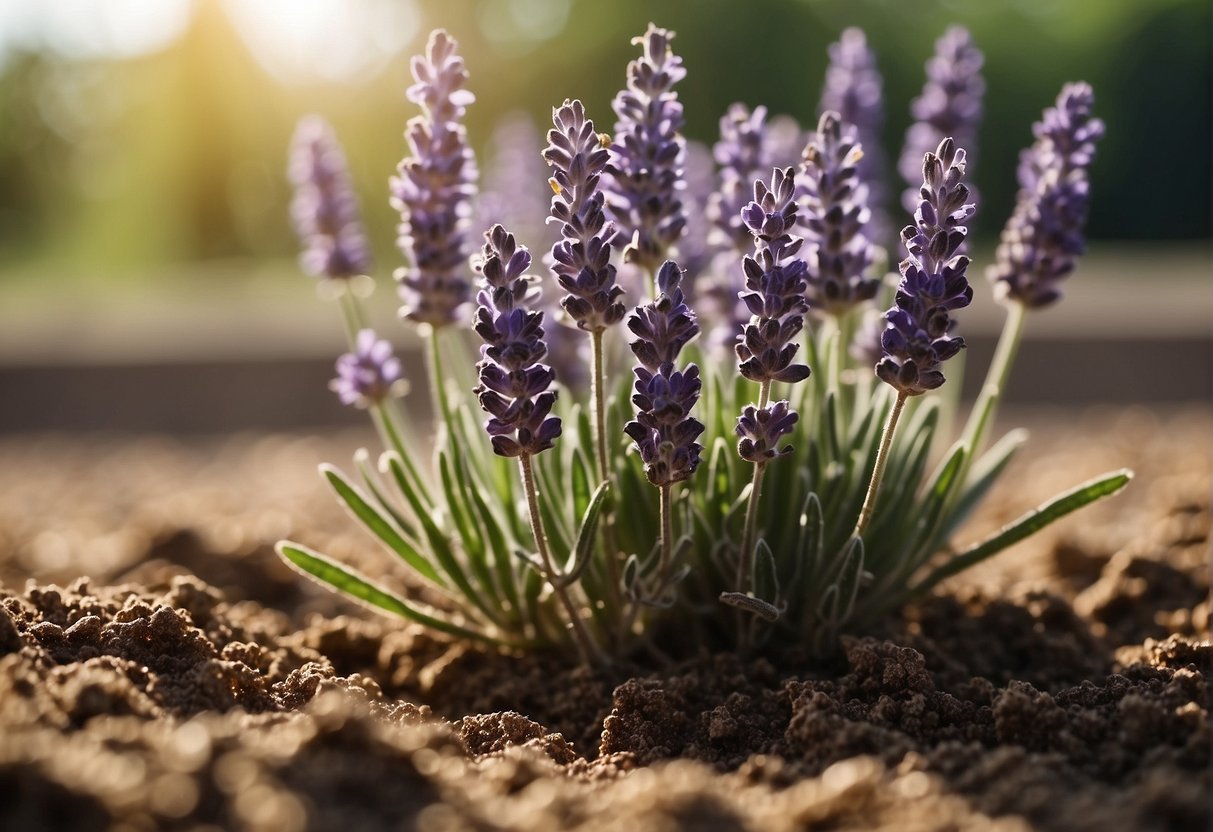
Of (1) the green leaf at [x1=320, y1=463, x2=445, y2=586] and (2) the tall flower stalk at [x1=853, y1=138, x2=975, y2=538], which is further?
(1) the green leaf at [x1=320, y1=463, x2=445, y2=586]

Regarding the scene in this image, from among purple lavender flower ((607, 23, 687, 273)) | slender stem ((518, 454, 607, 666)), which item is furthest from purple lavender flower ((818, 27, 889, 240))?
slender stem ((518, 454, 607, 666))

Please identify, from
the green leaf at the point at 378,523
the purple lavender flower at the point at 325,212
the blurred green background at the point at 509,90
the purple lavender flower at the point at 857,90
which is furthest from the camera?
the blurred green background at the point at 509,90

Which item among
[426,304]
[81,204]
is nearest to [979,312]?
[426,304]

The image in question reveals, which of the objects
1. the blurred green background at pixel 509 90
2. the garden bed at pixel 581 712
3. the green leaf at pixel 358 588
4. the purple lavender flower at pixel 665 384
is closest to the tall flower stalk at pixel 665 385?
the purple lavender flower at pixel 665 384

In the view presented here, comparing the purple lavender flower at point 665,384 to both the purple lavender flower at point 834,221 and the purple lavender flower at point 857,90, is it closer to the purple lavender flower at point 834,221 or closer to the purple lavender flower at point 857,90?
the purple lavender flower at point 834,221

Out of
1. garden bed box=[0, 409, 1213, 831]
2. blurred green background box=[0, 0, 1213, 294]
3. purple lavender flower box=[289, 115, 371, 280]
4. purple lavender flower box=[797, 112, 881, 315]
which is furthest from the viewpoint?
blurred green background box=[0, 0, 1213, 294]

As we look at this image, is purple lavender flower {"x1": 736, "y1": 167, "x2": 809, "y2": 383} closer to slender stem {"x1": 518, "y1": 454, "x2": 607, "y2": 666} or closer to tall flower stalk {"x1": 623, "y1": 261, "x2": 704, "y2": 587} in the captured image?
tall flower stalk {"x1": 623, "y1": 261, "x2": 704, "y2": 587}

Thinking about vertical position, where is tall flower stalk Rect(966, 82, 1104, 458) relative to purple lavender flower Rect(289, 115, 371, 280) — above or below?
below
